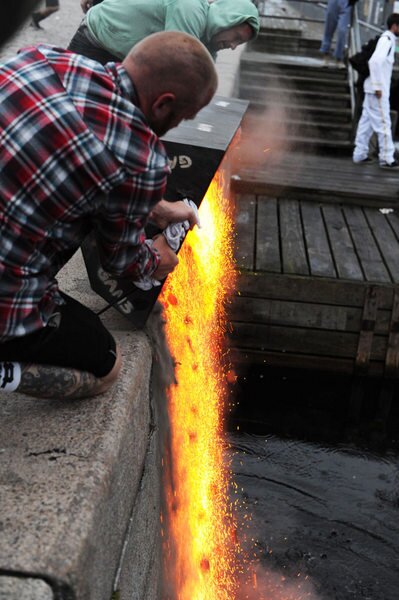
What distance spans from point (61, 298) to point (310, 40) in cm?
1213

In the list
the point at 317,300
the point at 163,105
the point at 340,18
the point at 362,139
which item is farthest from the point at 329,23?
the point at 163,105

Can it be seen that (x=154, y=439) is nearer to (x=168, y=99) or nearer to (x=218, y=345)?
(x=168, y=99)

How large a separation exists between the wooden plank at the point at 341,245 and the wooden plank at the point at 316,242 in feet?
0.21

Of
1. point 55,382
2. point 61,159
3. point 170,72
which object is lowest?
point 55,382

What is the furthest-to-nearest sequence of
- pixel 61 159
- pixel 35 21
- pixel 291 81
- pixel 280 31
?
pixel 280 31 < pixel 291 81 < pixel 35 21 < pixel 61 159

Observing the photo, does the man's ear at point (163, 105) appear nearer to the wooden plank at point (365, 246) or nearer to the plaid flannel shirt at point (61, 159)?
the plaid flannel shirt at point (61, 159)

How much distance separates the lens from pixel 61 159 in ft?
5.82

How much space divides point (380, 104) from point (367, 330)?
417cm

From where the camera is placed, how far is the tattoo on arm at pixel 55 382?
86.9 inches

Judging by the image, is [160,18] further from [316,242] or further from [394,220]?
[394,220]

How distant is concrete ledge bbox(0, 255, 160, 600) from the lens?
63.2 inches

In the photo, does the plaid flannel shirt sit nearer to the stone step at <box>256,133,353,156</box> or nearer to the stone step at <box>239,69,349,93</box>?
the stone step at <box>256,133,353,156</box>

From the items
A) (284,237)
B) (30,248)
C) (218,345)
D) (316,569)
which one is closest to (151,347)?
(30,248)

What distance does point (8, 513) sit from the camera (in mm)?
1757
